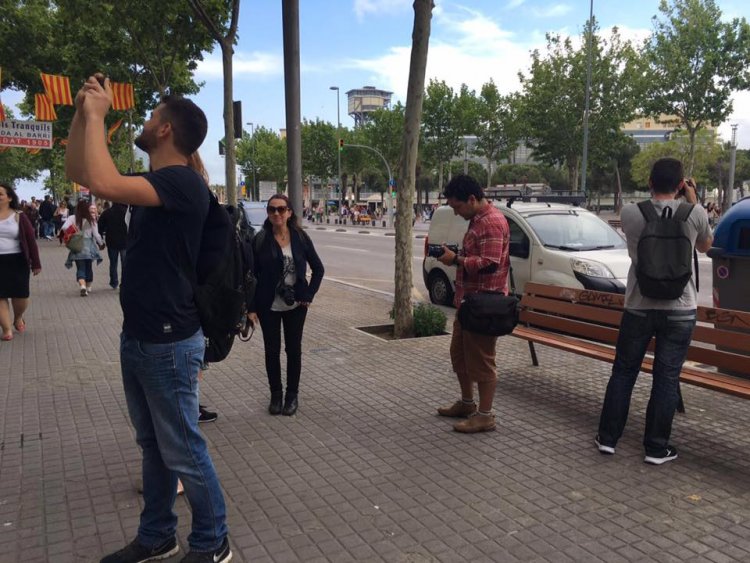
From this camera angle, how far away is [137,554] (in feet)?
9.47

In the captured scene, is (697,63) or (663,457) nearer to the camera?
(663,457)

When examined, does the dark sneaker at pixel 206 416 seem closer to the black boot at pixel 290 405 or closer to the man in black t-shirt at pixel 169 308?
the black boot at pixel 290 405

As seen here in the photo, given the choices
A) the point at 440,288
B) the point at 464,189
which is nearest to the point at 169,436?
the point at 464,189

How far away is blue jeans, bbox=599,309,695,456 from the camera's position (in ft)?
13.2

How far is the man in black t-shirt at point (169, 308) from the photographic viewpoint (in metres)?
2.54

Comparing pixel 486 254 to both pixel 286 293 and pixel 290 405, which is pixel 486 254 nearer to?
pixel 286 293

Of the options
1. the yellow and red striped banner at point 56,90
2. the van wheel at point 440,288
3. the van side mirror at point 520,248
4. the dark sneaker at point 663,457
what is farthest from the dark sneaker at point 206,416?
the yellow and red striped banner at point 56,90

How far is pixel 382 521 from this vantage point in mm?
3350

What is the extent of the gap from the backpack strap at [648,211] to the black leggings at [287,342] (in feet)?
8.18

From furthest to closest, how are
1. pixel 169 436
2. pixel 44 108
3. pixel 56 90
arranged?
pixel 44 108 < pixel 56 90 < pixel 169 436

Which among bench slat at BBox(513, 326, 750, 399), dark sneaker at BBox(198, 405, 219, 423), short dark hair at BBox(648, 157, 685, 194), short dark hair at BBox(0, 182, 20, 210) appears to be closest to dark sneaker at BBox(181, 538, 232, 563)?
dark sneaker at BBox(198, 405, 219, 423)

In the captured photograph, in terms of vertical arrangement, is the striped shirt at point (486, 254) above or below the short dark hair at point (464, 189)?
below

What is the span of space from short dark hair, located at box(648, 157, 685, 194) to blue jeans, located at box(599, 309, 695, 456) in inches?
29.8

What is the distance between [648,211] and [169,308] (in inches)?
114
